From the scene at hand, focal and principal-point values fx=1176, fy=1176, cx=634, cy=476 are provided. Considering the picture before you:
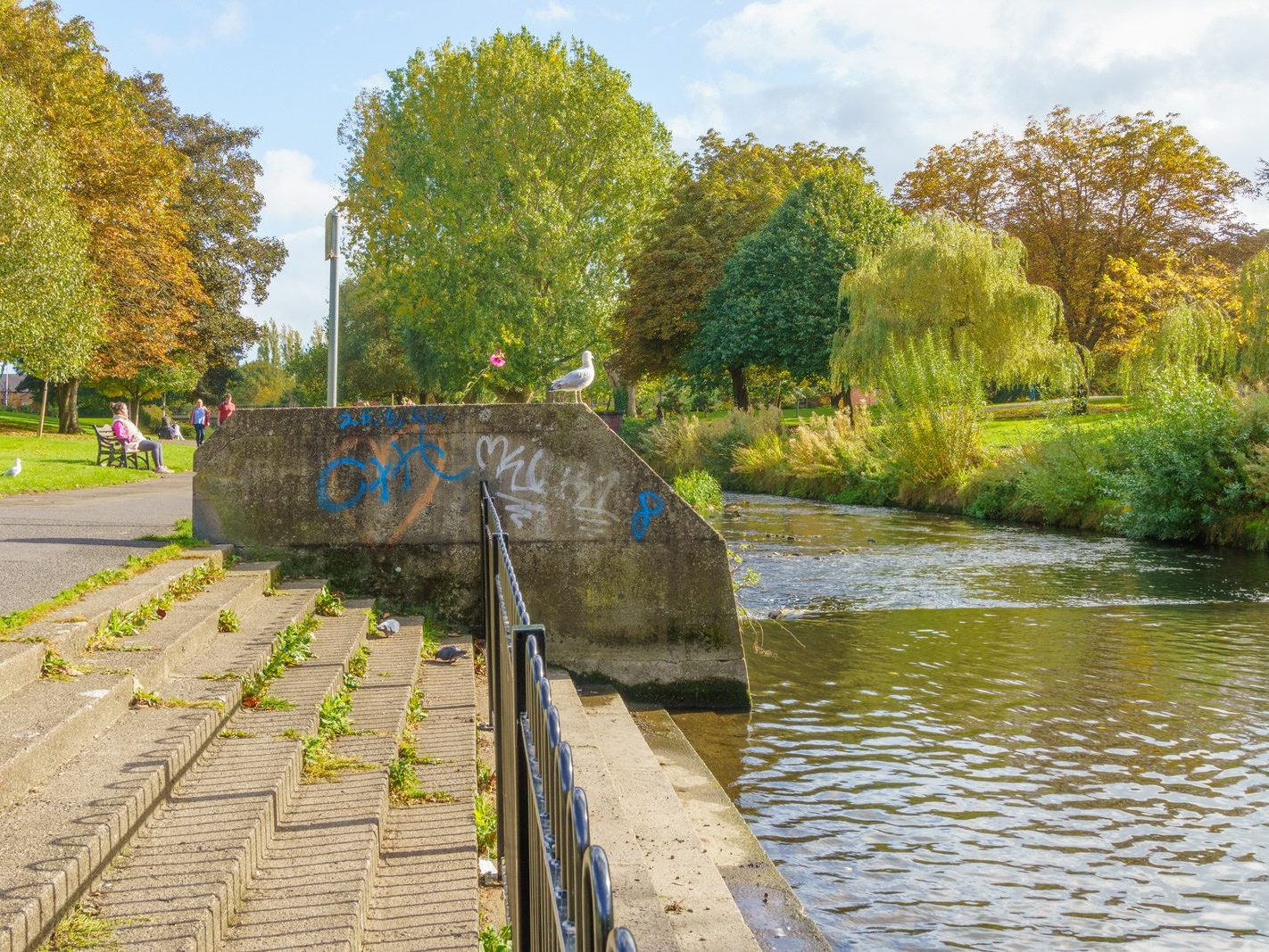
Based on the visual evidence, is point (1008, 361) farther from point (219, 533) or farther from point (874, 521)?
point (219, 533)

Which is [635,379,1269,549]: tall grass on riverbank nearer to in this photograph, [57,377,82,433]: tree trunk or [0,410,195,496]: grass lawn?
[0,410,195,496]: grass lawn

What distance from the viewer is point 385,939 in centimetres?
340

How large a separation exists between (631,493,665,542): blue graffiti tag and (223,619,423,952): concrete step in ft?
11.4

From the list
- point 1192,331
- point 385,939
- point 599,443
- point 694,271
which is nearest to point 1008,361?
point 1192,331

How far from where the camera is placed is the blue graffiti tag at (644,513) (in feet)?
28.3

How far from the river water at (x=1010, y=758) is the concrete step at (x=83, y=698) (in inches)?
117

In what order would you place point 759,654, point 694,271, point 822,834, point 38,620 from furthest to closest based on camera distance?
1. point 694,271
2. point 759,654
3. point 822,834
4. point 38,620

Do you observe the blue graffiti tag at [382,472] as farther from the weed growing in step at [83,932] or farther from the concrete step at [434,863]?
the weed growing in step at [83,932]

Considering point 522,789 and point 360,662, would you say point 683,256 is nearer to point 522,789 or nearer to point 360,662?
point 360,662

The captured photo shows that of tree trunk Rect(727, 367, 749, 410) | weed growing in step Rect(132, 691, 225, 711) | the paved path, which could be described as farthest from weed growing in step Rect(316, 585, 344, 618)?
tree trunk Rect(727, 367, 749, 410)

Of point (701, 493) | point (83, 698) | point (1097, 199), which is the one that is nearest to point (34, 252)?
point (701, 493)

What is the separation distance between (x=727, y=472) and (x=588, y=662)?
27.6 metres

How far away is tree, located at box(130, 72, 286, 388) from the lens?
45938 mm

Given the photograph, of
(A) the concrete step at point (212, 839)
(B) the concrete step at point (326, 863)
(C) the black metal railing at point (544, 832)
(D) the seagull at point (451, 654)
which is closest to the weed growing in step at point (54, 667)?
(A) the concrete step at point (212, 839)
